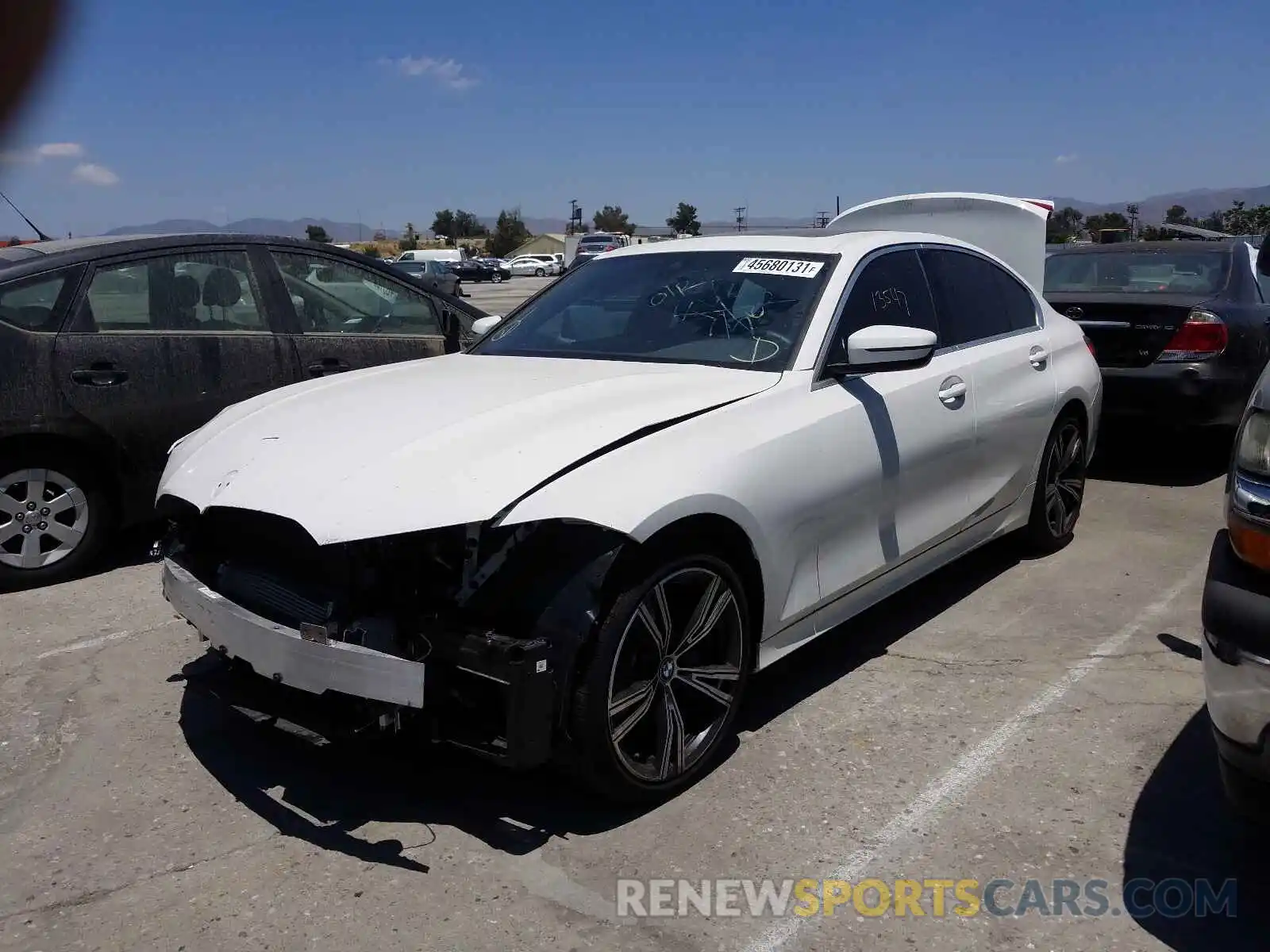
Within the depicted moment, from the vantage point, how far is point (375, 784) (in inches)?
136

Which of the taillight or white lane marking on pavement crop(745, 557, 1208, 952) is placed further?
the taillight

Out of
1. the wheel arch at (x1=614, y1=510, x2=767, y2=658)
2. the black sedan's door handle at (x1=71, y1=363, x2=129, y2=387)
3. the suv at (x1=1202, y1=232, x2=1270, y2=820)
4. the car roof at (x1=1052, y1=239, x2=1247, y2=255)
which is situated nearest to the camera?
the suv at (x1=1202, y1=232, x2=1270, y2=820)

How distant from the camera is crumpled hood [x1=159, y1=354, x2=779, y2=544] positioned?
295 cm

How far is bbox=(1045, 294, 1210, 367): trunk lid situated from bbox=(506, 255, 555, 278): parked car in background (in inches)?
2390

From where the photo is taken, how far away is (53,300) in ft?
17.5

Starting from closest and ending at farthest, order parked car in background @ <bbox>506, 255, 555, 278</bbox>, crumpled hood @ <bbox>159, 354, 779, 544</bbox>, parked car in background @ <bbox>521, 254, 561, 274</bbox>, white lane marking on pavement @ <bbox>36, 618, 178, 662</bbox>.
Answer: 1. crumpled hood @ <bbox>159, 354, 779, 544</bbox>
2. white lane marking on pavement @ <bbox>36, 618, 178, 662</bbox>
3. parked car in background @ <bbox>506, 255, 555, 278</bbox>
4. parked car in background @ <bbox>521, 254, 561, 274</bbox>

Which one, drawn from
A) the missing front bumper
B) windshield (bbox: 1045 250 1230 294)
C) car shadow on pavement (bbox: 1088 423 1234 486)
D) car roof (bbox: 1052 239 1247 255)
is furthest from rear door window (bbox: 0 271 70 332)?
car roof (bbox: 1052 239 1247 255)

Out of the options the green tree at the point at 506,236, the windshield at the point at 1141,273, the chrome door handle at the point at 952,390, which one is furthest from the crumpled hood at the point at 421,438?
the green tree at the point at 506,236

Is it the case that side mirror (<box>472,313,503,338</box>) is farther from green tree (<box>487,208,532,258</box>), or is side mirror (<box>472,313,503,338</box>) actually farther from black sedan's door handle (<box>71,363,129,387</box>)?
green tree (<box>487,208,532,258</box>)

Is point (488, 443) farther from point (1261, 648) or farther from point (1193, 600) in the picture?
point (1193, 600)

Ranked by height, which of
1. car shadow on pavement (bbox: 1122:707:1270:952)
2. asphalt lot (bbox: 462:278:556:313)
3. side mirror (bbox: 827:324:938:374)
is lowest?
asphalt lot (bbox: 462:278:556:313)

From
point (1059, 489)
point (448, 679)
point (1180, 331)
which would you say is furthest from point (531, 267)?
point (448, 679)

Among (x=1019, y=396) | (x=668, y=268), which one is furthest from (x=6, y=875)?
(x=1019, y=396)

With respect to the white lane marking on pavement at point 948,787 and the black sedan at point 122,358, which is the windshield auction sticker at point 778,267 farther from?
the white lane marking on pavement at point 948,787
